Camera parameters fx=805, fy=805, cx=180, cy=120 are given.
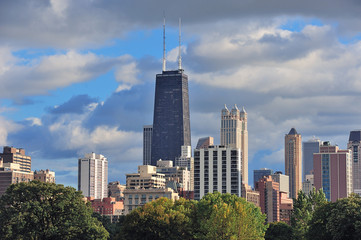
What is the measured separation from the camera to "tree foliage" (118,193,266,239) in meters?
147

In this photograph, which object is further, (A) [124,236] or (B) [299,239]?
(B) [299,239]

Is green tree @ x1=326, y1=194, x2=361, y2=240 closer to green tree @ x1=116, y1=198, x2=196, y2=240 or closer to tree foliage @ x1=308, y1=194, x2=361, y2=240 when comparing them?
tree foliage @ x1=308, y1=194, x2=361, y2=240

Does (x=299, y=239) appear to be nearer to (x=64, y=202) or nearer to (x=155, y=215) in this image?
(x=155, y=215)

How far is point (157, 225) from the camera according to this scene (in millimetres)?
152250

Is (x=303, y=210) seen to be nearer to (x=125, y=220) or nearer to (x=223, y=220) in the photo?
(x=223, y=220)

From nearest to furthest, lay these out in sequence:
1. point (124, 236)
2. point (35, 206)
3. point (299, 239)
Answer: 1. point (35, 206)
2. point (124, 236)
3. point (299, 239)

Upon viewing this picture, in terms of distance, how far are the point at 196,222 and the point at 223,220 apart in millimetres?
10514

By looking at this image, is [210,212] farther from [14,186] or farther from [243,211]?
[14,186]

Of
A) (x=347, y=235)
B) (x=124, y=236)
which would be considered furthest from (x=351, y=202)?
(x=124, y=236)

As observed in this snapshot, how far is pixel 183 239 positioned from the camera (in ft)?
499

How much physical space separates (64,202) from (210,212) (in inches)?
1391

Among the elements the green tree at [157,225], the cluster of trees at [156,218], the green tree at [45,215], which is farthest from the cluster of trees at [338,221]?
the green tree at [45,215]

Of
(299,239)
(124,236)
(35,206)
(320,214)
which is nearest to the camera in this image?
(35,206)

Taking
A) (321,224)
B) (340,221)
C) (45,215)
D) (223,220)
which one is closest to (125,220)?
(223,220)
